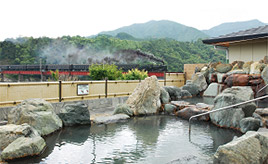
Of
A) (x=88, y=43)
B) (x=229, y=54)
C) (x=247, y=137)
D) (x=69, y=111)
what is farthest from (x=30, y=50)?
(x=247, y=137)

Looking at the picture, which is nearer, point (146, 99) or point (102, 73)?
point (146, 99)

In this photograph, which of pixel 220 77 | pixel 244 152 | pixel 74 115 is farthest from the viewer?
pixel 220 77

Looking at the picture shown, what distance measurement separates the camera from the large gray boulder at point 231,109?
973cm

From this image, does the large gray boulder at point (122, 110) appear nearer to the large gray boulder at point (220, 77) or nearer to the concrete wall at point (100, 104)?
the concrete wall at point (100, 104)

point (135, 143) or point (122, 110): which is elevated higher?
point (122, 110)

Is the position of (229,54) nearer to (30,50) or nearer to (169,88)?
(169,88)

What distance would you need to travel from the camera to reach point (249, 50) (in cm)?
2084

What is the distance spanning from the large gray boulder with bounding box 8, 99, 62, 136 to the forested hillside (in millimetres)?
58846

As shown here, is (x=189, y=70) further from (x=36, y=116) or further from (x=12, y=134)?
(x=12, y=134)

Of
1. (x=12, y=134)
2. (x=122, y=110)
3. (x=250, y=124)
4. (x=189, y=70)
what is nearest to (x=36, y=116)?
(x=12, y=134)

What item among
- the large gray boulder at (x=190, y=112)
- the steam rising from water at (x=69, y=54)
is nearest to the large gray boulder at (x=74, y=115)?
the large gray boulder at (x=190, y=112)

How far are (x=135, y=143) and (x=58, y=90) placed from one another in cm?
564

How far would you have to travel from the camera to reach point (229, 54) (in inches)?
887

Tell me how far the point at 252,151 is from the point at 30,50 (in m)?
88.7
